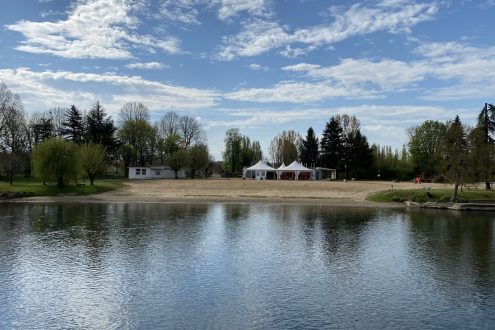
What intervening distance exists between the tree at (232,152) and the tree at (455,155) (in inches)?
2898

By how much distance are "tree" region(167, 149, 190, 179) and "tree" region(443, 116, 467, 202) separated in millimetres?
56130

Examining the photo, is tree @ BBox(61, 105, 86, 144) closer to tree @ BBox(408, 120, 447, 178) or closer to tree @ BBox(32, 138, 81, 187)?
tree @ BBox(32, 138, 81, 187)

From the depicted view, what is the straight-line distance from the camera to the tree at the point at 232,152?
120 meters

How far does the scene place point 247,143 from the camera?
129 m

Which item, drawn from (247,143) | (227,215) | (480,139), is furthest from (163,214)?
(247,143)

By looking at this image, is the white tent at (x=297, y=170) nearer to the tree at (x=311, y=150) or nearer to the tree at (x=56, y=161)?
the tree at (x=311, y=150)

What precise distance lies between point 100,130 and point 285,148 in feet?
155

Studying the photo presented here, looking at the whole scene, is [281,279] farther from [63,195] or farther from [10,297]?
[63,195]

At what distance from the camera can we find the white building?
9094 cm

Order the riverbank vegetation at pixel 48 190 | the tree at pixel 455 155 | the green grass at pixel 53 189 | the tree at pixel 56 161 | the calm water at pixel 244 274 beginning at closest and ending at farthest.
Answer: the calm water at pixel 244 274
the tree at pixel 455 155
the riverbank vegetation at pixel 48 190
the green grass at pixel 53 189
the tree at pixel 56 161

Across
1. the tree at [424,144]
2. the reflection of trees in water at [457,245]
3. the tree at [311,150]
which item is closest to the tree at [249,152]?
Result: the tree at [311,150]

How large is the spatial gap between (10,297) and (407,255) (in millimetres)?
18000

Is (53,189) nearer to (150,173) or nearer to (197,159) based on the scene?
(150,173)

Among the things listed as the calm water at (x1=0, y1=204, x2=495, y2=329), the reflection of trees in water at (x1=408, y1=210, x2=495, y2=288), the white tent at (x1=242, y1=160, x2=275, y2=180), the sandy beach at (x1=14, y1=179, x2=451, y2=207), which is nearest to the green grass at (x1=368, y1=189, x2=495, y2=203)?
the sandy beach at (x1=14, y1=179, x2=451, y2=207)
